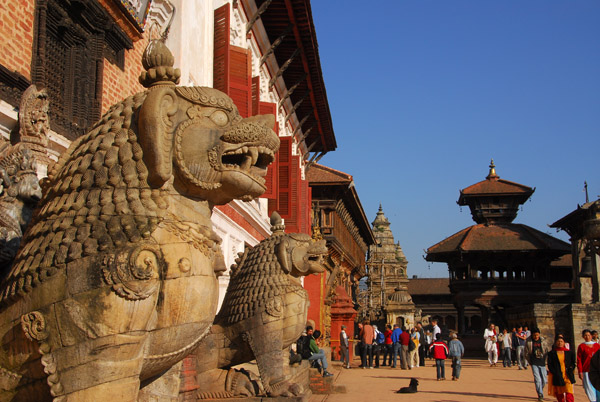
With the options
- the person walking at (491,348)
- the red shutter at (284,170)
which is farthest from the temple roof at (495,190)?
the red shutter at (284,170)

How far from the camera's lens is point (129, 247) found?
9.55 feet

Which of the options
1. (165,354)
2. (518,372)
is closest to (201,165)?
(165,354)

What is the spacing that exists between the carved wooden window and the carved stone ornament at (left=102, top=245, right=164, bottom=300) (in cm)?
372

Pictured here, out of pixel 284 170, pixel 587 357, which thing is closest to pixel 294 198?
pixel 284 170

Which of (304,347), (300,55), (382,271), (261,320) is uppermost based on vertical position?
(300,55)

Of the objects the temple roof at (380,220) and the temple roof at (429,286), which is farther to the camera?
the temple roof at (380,220)

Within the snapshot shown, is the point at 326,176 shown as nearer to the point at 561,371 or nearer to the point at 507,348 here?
the point at 507,348

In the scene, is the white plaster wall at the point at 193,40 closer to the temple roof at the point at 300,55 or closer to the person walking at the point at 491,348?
the temple roof at the point at 300,55

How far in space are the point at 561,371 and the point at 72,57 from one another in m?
7.64

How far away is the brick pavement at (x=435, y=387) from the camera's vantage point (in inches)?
456

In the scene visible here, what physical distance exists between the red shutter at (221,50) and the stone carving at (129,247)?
7.51 metres

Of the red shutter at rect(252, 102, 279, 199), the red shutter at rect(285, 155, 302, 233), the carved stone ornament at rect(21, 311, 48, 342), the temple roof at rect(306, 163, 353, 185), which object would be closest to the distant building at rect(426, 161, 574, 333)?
the temple roof at rect(306, 163, 353, 185)

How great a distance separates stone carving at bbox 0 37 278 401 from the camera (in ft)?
9.22

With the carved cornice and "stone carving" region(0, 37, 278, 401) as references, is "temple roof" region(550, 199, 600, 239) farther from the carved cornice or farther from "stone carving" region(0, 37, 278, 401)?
"stone carving" region(0, 37, 278, 401)
